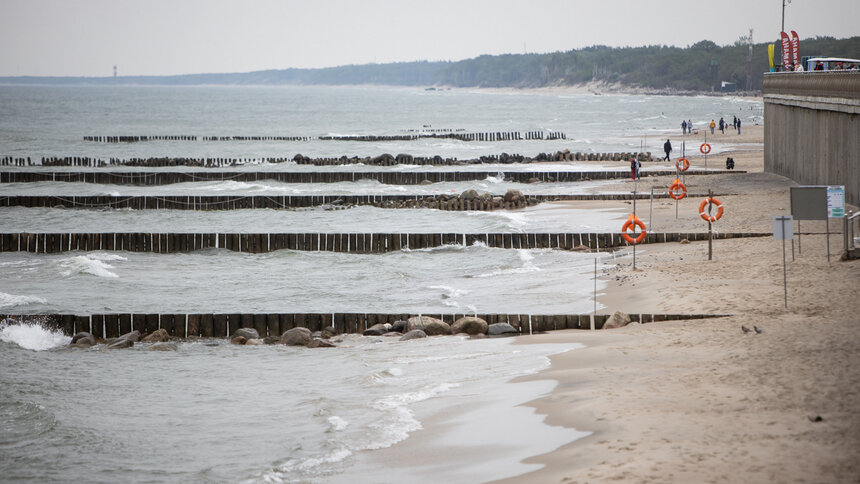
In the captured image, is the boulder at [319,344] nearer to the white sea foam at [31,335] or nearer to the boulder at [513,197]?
the white sea foam at [31,335]

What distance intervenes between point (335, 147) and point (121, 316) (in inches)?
2769

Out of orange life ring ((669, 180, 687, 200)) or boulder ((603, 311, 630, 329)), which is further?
orange life ring ((669, 180, 687, 200))

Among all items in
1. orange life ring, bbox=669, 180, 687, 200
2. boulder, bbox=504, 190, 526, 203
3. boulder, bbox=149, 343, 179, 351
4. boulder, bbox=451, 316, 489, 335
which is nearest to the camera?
boulder, bbox=451, 316, 489, 335

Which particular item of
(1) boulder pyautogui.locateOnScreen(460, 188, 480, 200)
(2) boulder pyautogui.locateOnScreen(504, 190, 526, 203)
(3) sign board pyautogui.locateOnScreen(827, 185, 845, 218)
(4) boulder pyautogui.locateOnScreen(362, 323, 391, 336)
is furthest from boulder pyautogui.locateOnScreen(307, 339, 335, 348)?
(1) boulder pyautogui.locateOnScreen(460, 188, 480, 200)

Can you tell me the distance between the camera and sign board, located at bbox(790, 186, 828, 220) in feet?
60.3

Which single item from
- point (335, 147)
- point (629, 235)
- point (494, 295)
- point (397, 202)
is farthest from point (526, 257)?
point (335, 147)

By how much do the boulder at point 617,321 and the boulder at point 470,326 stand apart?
92.3 inches

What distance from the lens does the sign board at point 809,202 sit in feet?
60.3

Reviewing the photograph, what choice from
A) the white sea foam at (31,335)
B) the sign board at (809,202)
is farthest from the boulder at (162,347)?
the sign board at (809,202)

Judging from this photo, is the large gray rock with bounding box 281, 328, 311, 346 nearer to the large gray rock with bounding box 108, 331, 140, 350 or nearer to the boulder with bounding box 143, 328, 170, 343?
the boulder with bounding box 143, 328, 170, 343

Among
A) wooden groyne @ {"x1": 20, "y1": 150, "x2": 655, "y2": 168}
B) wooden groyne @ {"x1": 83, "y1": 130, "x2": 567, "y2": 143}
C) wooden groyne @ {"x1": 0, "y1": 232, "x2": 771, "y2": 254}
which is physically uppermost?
wooden groyne @ {"x1": 83, "y1": 130, "x2": 567, "y2": 143}

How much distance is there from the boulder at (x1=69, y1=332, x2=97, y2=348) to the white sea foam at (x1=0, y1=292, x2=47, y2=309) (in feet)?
14.6

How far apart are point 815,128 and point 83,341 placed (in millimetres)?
26251

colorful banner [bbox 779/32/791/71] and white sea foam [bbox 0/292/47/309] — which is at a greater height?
colorful banner [bbox 779/32/791/71]
